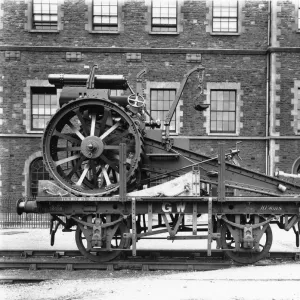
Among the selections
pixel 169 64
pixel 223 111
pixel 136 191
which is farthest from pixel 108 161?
pixel 223 111

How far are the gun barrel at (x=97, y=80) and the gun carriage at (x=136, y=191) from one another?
30mm

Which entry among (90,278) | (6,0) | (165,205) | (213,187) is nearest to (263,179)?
(213,187)

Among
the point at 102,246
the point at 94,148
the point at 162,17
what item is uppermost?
the point at 162,17

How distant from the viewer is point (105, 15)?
19797 millimetres

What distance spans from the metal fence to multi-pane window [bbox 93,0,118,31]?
328 inches

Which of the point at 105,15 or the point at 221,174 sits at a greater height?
the point at 105,15

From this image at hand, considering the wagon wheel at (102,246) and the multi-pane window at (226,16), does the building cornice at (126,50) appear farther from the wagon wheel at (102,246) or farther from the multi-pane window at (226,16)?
the wagon wheel at (102,246)

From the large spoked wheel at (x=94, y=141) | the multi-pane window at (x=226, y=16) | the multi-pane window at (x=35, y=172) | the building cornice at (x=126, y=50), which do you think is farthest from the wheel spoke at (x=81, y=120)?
the multi-pane window at (x=226, y=16)

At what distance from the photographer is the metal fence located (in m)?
17.8

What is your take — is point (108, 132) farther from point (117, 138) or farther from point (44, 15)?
point (44, 15)

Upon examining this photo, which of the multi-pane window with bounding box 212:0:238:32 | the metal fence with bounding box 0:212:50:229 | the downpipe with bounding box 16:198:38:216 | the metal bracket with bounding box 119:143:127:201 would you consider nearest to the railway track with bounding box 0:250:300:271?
the downpipe with bounding box 16:198:38:216

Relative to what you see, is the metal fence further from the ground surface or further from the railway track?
the ground surface

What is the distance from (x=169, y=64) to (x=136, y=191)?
11359mm

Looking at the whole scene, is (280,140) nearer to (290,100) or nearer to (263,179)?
(290,100)
